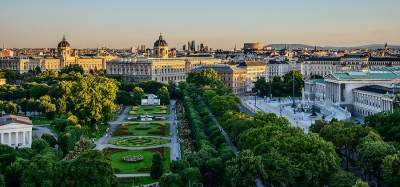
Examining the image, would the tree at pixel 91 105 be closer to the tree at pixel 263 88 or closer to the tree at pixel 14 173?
the tree at pixel 14 173

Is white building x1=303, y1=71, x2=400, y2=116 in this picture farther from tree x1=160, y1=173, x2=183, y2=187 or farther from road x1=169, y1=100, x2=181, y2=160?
tree x1=160, y1=173, x2=183, y2=187

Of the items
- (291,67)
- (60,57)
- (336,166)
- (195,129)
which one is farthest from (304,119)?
(60,57)

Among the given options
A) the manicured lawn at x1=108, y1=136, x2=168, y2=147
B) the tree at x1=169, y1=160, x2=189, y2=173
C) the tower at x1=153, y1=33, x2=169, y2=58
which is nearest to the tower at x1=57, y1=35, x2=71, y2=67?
the tower at x1=153, y1=33, x2=169, y2=58

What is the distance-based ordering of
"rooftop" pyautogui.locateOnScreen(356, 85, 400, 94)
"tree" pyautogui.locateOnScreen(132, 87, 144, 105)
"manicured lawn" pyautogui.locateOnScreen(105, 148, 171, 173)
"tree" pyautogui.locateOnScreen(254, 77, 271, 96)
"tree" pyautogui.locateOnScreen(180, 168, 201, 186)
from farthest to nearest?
"tree" pyautogui.locateOnScreen(254, 77, 271, 96) < "tree" pyautogui.locateOnScreen(132, 87, 144, 105) < "rooftop" pyautogui.locateOnScreen(356, 85, 400, 94) < "manicured lawn" pyautogui.locateOnScreen(105, 148, 171, 173) < "tree" pyautogui.locateOnScreen(180, 168, 201, 186)

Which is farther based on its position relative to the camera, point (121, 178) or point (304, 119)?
point (304, 119)

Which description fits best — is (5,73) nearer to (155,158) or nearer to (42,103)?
(42,103)
